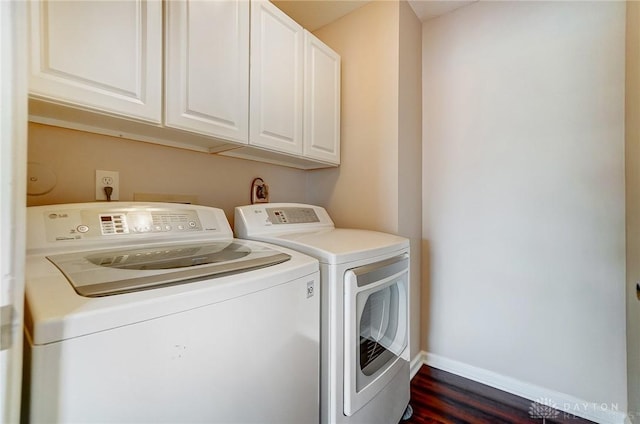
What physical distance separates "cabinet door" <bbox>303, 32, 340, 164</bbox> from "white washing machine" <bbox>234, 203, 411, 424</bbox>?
19.2 inches

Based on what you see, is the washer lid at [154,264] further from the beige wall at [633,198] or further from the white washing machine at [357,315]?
the beige wall at [633,198]

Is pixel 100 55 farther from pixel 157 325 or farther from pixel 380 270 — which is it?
pixel 380 270

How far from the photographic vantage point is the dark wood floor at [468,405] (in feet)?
4.85

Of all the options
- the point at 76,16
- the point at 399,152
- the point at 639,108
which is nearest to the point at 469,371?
the point at 399,152

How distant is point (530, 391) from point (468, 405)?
1.36ft

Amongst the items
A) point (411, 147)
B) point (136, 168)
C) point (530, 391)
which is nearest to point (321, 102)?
point (411, 147)

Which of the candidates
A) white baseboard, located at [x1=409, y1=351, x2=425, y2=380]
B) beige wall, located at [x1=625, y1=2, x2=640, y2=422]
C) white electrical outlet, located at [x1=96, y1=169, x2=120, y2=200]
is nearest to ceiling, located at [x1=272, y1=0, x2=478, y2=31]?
beige wall, located at [x1=625, y1=2, x2=640, y2=422]

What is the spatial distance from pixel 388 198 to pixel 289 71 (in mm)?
981

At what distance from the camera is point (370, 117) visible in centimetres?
184

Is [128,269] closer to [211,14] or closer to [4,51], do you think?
[4,51]

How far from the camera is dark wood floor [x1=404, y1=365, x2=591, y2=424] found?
58.2 inches

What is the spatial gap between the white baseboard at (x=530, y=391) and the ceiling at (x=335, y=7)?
2506 mm

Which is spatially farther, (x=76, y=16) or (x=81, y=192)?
(x=81, y=192)

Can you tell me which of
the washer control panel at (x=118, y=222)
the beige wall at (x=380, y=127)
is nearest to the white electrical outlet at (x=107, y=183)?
the washer control panel at (x=118, y=222)
